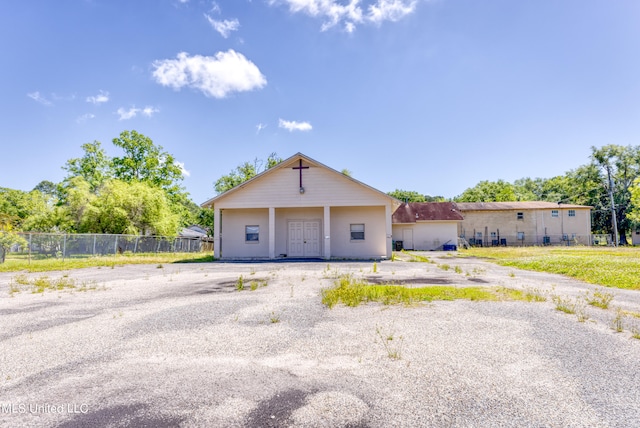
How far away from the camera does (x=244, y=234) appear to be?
2033 centimetres

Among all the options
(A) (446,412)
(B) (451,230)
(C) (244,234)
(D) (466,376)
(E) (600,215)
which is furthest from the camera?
(E) (600,215)

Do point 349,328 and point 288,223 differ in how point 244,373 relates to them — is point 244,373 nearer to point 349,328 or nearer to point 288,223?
point 349,328

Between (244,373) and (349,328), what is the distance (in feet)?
6.54

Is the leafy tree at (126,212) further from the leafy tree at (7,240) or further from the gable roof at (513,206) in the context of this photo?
the gable roof at (513,206)

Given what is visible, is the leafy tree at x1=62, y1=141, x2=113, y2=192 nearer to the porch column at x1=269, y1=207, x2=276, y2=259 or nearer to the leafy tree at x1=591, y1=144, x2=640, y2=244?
the porch column at x1=269, y1=207, x2=276, y2=259

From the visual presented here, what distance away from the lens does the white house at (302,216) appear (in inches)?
741

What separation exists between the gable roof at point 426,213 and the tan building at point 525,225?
6097mm

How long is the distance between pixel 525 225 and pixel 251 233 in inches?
1452

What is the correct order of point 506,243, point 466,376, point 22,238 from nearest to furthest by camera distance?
1. point 466,376
2. point 22,238
3. point 506,243

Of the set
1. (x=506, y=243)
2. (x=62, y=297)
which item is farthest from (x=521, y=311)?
(x=506, y=243)

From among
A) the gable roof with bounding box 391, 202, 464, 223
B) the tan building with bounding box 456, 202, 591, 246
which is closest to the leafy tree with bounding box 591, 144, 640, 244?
the tan building with bounding box 456, 202, 591, 246

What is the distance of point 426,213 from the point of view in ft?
119

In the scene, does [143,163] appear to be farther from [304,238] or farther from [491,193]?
[491,193]

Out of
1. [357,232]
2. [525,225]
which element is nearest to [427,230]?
[525,225]
